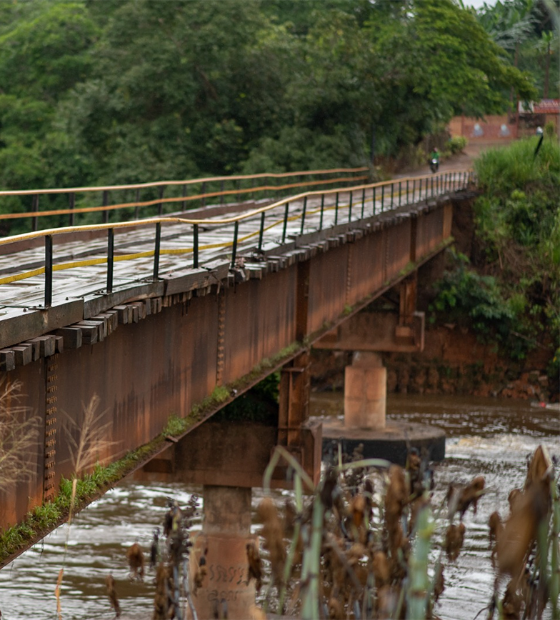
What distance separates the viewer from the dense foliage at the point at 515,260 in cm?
4478

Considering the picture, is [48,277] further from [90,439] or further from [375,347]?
[375,347]

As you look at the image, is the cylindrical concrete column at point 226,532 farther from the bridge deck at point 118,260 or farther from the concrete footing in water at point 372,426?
the concrete footing in water at point 372,426

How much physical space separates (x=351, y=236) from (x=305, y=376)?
2.94 m

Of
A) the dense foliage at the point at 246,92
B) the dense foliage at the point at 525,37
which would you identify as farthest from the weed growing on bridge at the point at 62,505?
the dense foliage at the point at 525,37

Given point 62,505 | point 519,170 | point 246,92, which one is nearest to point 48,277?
point 62,505

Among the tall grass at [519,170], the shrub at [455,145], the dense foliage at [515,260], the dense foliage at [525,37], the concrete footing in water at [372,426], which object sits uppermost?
the dense foliage at [525,37]

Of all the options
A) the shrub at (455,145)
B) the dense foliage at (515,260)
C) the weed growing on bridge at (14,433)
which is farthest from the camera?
the shrub at (455,145)

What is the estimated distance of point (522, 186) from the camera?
159ft

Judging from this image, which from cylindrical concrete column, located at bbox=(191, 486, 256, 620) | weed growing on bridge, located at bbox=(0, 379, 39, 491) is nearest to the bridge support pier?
cylindrical concrete column, located at bbox=(191, 486, 256, 620)

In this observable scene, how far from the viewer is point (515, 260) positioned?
46938mm

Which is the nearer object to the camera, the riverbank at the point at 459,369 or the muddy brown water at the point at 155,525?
the muddy brown water at the point at 155,525

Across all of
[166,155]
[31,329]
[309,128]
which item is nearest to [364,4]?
[309,128]

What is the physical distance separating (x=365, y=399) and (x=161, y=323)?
23.4 m

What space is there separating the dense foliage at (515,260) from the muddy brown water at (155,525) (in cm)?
404
